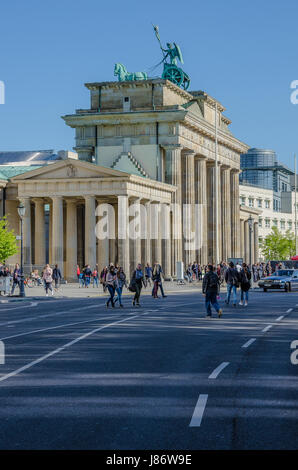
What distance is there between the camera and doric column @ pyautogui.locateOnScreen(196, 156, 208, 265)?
9494 cm

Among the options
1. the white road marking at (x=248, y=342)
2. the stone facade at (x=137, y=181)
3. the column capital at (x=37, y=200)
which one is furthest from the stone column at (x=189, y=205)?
the white road marking at (x=248, y=342)

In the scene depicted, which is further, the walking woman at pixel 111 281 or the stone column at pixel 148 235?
the stone column at pixel 148 235

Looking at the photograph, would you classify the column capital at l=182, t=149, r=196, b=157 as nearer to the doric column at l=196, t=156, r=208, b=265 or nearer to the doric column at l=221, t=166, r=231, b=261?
the doric column at l=196, t=156, r=208, b=265

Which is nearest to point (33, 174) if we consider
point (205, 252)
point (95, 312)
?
point (205, 252)

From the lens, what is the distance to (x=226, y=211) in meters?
108

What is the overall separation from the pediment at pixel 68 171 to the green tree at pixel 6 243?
198 inches

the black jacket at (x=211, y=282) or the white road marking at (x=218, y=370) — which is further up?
the black jacket at (x=211, y=282)

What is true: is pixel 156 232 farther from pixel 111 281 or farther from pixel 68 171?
pixel 111 281

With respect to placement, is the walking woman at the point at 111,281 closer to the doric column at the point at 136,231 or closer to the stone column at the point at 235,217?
the doric column at the point at 136,231

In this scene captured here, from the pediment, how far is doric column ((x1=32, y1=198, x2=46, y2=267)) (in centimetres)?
314

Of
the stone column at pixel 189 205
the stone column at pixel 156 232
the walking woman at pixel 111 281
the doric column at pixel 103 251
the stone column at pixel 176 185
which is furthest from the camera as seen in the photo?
the stone column at pixel 189 205

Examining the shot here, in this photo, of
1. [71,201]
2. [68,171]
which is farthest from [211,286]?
[71,201]

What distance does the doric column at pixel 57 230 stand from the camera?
72688 mm
